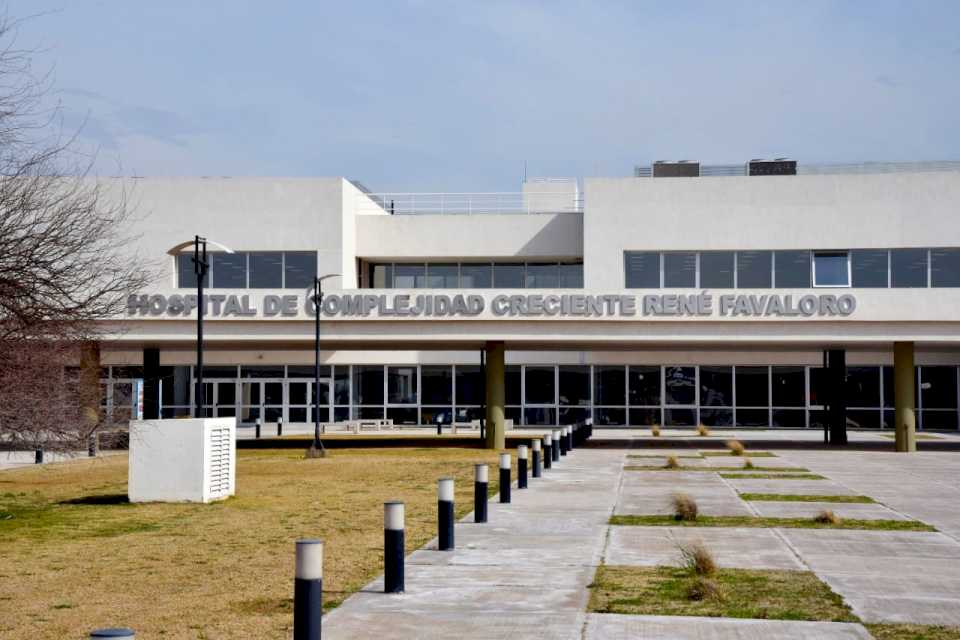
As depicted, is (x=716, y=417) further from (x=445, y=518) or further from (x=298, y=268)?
(x=445, y=518)

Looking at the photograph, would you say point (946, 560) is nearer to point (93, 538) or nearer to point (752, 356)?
point (93, 538)

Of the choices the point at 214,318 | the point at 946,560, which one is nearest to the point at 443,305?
the point at 214,318

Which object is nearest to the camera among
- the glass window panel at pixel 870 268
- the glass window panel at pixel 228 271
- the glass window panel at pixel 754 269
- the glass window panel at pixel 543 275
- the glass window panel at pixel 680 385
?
the glass window panel at pixel 870 268

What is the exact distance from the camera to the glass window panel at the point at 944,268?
133 ft

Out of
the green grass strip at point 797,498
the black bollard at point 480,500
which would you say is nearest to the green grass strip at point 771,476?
the green grass strip at point 797,498

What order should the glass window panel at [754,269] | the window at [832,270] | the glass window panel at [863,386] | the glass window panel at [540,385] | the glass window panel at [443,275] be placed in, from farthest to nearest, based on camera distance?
1. the glass window panel at [540,385]
2. the glass window panel at [863,386]
3. the glass window panel at [443,275]
4. the glass window panel at [754,269]
5. the window at [832,270]

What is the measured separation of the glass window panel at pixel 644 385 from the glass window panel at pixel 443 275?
1156 centimetres

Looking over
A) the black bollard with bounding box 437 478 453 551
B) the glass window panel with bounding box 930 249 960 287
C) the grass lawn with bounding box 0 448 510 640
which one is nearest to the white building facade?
the glass window panel with bounding box 930 249 960 287

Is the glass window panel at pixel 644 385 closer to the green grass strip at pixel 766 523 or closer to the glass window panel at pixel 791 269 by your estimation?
the glass window panel at pixel 791 269

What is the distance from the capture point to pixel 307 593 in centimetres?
810

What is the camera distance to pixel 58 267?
18266 mm

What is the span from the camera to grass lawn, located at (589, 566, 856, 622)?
406 inches

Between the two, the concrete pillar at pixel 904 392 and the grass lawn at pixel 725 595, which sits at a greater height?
the concrete pillar at pixel 904 392

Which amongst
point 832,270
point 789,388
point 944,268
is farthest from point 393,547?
point 789,388
